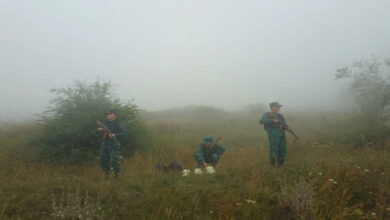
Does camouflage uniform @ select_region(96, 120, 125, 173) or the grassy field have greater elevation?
camouflage uniform @ select_region(96, 120, 125, 173)

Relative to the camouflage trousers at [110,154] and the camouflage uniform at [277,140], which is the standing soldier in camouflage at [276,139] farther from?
the camouflage trousers at [110,154]

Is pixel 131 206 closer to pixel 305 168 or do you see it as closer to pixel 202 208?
pixel 202 208

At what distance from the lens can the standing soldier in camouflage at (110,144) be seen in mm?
6754

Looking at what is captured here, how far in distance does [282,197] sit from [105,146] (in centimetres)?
454

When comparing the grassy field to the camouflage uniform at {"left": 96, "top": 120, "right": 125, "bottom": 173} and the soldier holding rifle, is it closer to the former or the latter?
the soldier holding rifle

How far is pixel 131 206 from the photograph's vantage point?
4426 millimetres

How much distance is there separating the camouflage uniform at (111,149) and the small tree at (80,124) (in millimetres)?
2768

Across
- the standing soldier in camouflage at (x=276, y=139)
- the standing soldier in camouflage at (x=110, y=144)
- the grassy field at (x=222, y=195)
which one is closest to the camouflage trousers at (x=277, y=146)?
the standing soldier in camouflage at (x=276, y=139)

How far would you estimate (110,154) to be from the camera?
6754 mm

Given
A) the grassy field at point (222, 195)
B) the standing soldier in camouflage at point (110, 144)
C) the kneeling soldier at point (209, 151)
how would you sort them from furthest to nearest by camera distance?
the kneeling soldier at point (209, 151) < the standing soldier in camouflage at point (110, 144) < the grassy field at point (222, 195)

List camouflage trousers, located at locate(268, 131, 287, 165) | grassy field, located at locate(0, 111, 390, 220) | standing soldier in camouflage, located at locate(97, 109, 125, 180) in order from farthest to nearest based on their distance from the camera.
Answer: camouflage trousers, located at locate(268, 131, 287, 165), standing soldier in camouflage, located at locate(97, 109, 125, 180), grassy field, located at locate(0, 111, 390, 220)

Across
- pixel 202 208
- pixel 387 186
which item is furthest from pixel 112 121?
pixel 387 186

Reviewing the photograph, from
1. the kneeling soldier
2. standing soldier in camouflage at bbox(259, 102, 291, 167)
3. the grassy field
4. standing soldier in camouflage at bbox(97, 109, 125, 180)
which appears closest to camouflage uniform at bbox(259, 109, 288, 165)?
standing soldier in camouflage at bbox(259, 102, 291, 167)

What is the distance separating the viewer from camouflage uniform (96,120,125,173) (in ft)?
22.2
